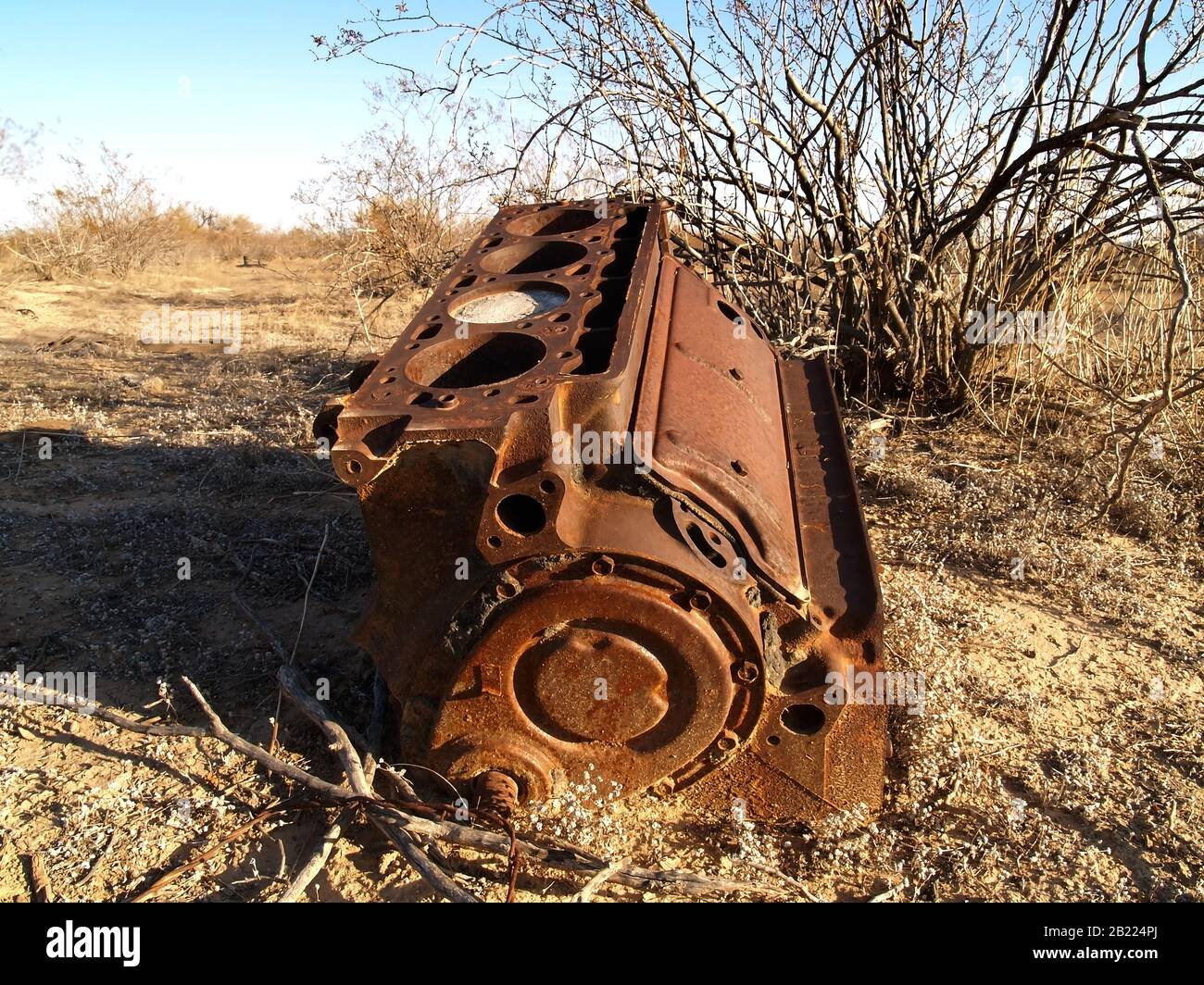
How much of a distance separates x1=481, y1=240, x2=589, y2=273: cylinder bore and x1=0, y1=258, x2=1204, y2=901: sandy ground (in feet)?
5.30

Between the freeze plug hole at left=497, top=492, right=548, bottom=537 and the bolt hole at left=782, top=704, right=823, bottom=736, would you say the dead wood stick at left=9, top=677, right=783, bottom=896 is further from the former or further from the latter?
the freeze plug hole at left=497, top=492, right=548, bottom=537

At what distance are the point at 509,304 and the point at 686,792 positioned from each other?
1.88 meters

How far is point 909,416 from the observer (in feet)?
19.1

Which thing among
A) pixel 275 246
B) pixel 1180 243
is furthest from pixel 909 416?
pixel 275 246

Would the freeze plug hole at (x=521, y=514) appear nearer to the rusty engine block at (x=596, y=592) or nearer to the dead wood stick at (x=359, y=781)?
the rusty engine block at (x=596, y=592)

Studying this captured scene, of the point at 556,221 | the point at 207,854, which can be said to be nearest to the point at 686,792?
the point at 207,854

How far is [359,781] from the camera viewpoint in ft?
8.36

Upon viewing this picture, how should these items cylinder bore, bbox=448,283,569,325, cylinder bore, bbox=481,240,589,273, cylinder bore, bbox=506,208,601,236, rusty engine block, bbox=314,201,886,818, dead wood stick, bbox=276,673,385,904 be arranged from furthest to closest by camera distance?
1. cylinder bore, bbox=506,208,601,236
2. cylinder bore, bbox=481,240,589,273
3. cylinder bore, bbox=448,283,569,325
4. dead wood stick, bbox=276,673,385,904
5. rusty engine block, bbox=314,201,886,818

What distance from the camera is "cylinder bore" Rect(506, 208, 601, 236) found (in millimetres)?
4238

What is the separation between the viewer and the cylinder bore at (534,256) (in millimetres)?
3770

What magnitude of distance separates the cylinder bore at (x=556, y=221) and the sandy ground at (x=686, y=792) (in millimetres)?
1829

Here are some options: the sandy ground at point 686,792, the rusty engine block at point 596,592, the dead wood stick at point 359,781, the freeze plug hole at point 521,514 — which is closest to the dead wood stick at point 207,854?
the sandy ground at point 686,792

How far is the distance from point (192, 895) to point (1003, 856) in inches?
94.1

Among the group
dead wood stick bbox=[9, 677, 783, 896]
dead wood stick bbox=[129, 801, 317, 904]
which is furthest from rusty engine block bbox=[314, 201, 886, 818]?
dead wood stick bbox=[129, 801, 317, 904]
